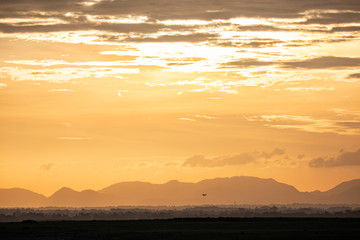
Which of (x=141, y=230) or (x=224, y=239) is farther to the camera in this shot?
(x=141, y=230)

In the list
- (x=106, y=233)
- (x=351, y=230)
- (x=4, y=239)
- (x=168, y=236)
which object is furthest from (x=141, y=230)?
(x=351, y=230)

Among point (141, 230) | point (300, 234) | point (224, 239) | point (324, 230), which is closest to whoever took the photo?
point (224, 239)

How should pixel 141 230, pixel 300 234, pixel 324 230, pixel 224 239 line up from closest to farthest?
1. pixel 224 239
2. pixel 300 234
3. pixel 324 230
4. pixel 141 230

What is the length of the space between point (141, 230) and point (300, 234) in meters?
23.0

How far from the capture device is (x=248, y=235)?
88.2m

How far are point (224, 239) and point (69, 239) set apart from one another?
19223mm

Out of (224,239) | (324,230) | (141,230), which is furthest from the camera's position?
(141,230)

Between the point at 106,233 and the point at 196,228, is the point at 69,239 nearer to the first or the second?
the point at 106,233

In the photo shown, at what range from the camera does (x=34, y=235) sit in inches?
3760

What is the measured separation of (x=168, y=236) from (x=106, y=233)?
10.7 metres

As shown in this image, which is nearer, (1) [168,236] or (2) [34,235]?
(1) [168,236]

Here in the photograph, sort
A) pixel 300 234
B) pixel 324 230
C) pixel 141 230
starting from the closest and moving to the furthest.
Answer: pixel 300 234
pixel 324 230
pixel 141 230

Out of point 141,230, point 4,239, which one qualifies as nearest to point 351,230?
point 141,230

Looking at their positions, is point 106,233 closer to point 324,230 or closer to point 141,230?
point 141,230
